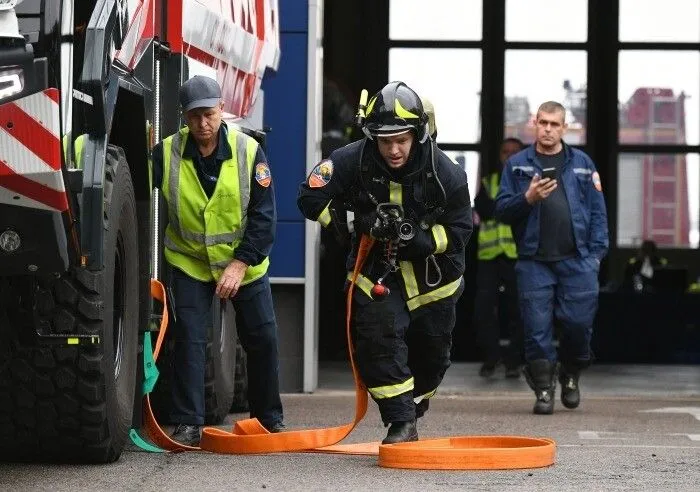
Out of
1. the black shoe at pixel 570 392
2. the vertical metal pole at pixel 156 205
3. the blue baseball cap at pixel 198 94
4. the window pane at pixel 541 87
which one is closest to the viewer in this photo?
the blue baseball cap at pixel 198 94

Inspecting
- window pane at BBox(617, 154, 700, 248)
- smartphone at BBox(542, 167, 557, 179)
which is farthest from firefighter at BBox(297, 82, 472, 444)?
window pane at BBox(617, 154, 700, 248)

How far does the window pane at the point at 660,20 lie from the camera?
2331 cm

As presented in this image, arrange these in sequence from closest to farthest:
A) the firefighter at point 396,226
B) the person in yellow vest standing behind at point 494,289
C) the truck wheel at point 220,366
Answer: the firefighter at point 396,226, the truck wheel at point 220,366, the person in yellow vest standing behind at point 494,289

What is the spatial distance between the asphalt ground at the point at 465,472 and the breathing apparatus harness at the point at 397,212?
32.3 inches

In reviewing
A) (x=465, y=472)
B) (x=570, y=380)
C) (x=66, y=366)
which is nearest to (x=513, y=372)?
(x=570, y=380)

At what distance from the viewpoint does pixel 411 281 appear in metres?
7.49

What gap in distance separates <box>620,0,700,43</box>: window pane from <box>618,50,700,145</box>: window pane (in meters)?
0.22

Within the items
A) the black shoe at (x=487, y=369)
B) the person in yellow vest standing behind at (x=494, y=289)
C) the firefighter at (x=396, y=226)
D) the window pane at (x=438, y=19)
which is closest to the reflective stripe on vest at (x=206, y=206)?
the firefighter at (x=396, y=226)

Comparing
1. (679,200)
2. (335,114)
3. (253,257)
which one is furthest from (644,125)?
(253,257)

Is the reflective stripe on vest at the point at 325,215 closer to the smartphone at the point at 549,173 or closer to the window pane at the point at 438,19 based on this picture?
the smartphone at the point at 549,173

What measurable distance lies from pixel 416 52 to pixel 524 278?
1232 centimetres

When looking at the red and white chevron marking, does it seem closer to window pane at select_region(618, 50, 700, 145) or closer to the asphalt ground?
the asphalt ground

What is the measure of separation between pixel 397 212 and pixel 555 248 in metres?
3.29

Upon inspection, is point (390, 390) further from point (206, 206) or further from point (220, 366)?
point (220, 366)
